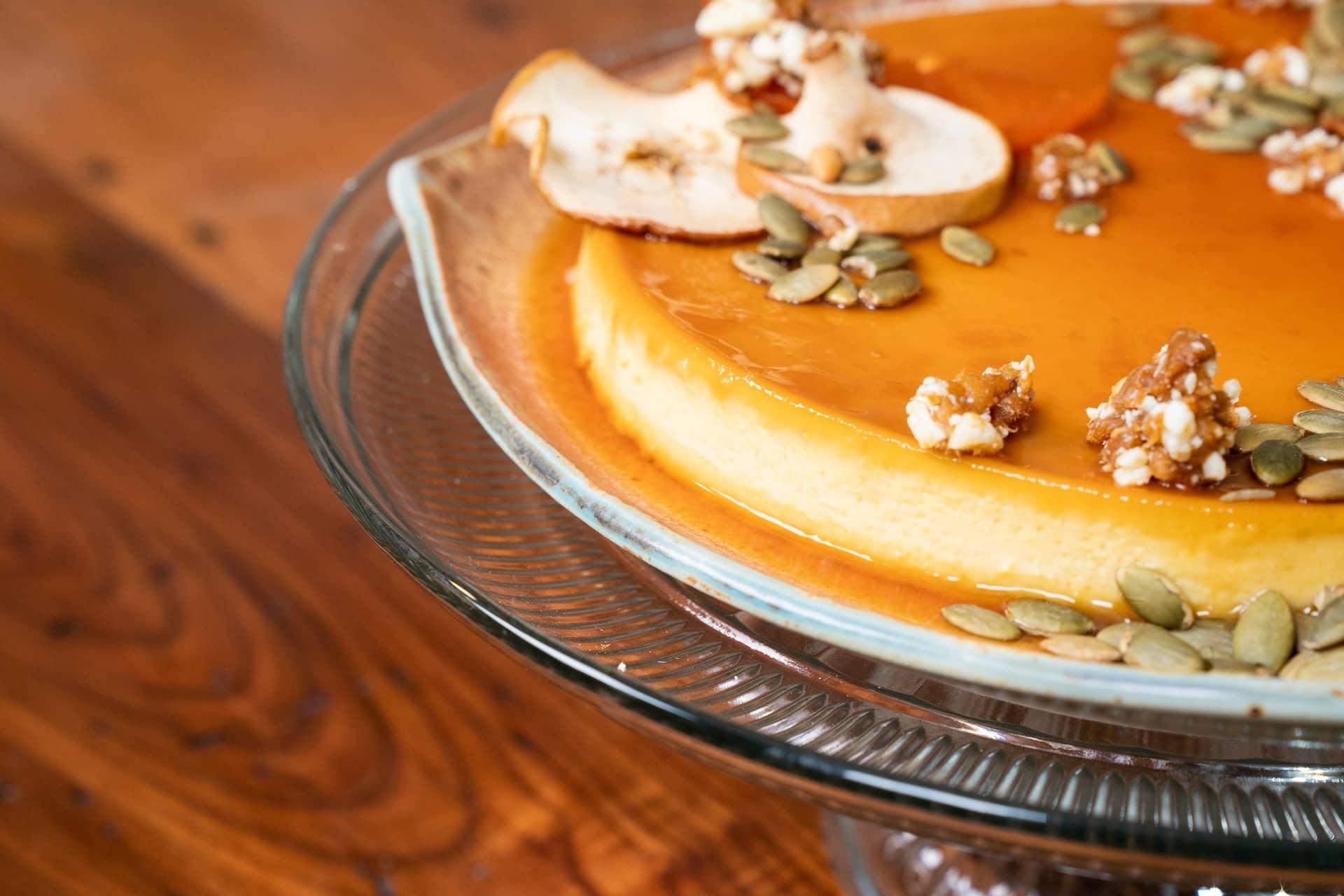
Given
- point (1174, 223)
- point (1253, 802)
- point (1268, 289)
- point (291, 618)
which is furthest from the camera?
point (291, 618)

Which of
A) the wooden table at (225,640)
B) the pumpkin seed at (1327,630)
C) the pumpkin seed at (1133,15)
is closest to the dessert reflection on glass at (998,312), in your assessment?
the pumpkin seed at (1327,630)

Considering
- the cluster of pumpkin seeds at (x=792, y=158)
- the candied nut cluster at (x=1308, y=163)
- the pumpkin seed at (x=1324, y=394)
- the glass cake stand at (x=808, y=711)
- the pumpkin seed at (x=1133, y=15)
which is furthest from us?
the pumpkin seed at (x=1133, y=15)

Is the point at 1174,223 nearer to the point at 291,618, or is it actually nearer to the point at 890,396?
the point at 890,396

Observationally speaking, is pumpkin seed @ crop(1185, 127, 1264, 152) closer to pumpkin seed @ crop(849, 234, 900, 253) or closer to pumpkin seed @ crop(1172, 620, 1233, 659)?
pumpkin seed @ crop(849, 234, 900, 253)

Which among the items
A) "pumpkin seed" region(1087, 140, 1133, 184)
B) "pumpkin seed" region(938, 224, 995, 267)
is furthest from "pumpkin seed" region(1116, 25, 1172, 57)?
"pumpkin seed" region(938, 224, 995, 267)

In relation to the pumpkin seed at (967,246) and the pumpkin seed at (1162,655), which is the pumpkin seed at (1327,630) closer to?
the pumpkin seed at (1162,655)

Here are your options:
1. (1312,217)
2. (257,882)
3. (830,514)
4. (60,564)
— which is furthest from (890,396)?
(60,564)
